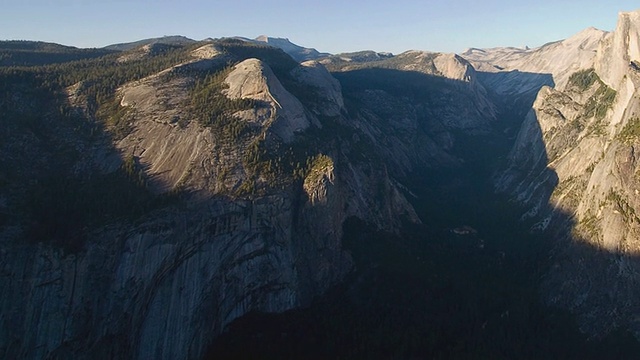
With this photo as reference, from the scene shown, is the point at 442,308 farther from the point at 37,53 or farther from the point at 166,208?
the point at 37,53

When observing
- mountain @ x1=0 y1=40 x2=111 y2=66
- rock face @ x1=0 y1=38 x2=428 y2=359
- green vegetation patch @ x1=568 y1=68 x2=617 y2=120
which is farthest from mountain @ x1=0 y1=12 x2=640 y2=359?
mountain @ x1=0 y1=40 x2=111 y2=66

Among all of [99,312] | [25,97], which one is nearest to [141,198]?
[99,312]

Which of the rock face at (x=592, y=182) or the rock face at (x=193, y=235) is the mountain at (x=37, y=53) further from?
the rock face at (x=592, y=182)

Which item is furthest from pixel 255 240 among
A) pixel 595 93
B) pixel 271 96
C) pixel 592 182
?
pixel 595 93

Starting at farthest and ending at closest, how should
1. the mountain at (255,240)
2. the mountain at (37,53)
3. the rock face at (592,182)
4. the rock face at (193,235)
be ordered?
the mountain at (37,53)
the rock face at (592,182)
the mountain at (255,240)
the rock face at (193,235)

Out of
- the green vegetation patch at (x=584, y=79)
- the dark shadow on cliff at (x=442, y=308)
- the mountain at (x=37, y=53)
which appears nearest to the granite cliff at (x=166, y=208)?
the dark shadow on cliff at (x=442, y=308)

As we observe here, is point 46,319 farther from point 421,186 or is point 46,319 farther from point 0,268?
point 421,186
